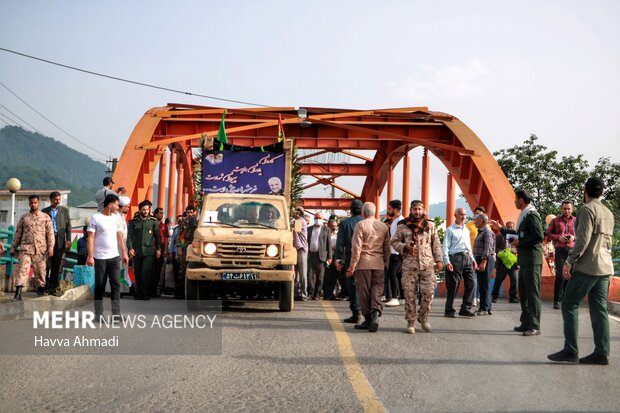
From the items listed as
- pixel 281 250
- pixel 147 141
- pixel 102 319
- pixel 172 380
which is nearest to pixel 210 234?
pixel 281 250

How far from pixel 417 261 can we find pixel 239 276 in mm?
2813

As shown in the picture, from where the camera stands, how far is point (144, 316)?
1077cm

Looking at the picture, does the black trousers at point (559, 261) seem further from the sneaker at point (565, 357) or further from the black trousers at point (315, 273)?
the sneaker at point (565, 357)

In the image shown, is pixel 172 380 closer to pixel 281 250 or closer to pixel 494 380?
pixel 494 380

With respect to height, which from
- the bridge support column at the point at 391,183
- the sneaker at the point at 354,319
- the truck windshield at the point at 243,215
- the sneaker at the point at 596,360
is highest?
the bridge support column at the point at 391,183

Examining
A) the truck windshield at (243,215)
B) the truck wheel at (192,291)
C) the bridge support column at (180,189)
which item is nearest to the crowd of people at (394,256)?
the truck wheel at (192,291)

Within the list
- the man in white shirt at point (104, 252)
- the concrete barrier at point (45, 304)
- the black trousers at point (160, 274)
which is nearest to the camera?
the man in white shirt at point (104, 252)

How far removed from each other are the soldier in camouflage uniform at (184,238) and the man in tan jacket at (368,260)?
15.3 ft

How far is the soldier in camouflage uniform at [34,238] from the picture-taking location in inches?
483

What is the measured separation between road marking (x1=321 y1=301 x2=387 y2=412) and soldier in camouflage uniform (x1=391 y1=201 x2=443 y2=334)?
39.6 inches

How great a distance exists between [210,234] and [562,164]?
1059 inches

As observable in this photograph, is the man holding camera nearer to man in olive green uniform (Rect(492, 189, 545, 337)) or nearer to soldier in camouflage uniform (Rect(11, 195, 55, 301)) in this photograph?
man in olive green uniform (Rect(492, 189, 545, 337))

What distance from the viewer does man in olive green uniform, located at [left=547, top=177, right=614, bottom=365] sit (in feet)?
24.3

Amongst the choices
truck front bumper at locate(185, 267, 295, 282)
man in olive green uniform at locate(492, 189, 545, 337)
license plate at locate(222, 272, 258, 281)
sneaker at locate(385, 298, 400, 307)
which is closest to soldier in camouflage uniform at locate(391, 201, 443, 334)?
man in olive green uniform at locate(492, 189, 545, 337)
